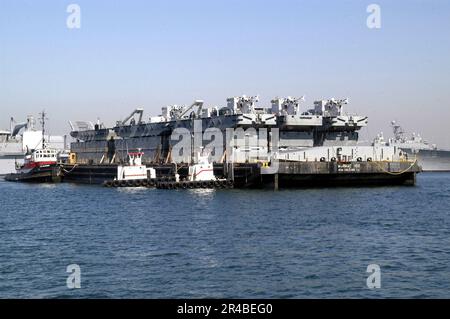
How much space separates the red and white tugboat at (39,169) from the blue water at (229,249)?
176 ft

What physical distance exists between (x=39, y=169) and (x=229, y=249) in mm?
83815

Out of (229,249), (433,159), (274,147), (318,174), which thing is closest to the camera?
(229,249)

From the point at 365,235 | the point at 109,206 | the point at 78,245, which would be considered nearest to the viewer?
the point at 78,245

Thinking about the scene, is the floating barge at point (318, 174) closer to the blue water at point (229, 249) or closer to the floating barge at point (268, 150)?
the floating barge at point (268, 150)

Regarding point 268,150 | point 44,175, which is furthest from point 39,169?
point 268,150

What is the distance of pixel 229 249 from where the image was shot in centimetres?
2952

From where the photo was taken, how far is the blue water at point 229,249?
22109 millimetres

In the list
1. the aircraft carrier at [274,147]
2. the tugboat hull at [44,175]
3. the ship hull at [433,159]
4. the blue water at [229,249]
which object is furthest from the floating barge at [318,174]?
the ship hull at [433,159]

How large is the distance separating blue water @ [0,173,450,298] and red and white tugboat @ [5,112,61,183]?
176 feet

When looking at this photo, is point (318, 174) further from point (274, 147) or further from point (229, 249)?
point (229, 249)
